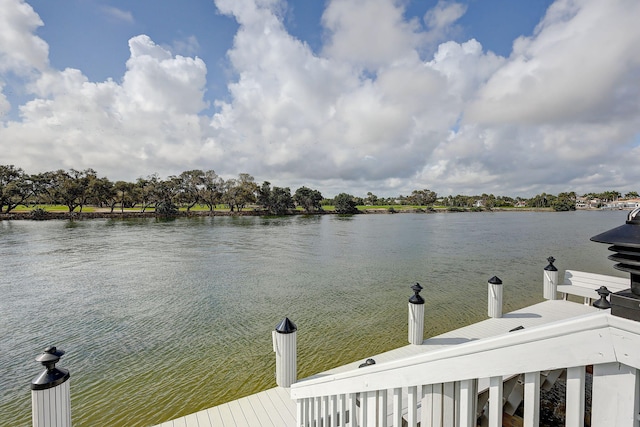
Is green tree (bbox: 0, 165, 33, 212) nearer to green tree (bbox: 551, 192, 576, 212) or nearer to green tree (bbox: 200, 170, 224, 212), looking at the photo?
green tree (bbox: 200, 170, 224, 212)

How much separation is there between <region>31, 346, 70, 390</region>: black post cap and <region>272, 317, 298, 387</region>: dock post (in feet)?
7.66

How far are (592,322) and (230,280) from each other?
41.2 feet

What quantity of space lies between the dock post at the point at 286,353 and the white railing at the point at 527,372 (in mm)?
2668

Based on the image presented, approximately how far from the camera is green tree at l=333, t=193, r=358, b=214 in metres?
83.1

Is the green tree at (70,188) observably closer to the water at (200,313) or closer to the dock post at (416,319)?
the water at (200,313)

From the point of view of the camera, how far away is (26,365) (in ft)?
19.4

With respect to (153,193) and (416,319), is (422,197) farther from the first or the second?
(416,319)

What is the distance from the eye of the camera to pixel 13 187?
52438mm

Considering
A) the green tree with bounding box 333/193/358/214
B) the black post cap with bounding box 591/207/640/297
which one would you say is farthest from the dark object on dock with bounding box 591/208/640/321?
the green tree with bounding box 333/193/358/214

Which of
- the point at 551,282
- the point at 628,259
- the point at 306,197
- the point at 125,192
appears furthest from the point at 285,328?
the point at 306,197

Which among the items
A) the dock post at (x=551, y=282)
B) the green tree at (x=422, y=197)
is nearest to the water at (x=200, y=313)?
the dock post at (x=551, y=282)

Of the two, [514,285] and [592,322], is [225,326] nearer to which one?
[592,322]

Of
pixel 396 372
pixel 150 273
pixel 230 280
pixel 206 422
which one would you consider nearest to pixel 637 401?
pixel 396 372

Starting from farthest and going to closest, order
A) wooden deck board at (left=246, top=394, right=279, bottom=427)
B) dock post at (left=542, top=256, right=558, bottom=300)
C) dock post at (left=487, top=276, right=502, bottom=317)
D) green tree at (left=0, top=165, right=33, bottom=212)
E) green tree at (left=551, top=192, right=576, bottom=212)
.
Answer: green tree at (left=551, top=192, right=576, bottom=212) < green tree at (left=0, top=165, right=33, bottom=212) < dock post at (left=542, top=256, right=558, bottom=300) < dock post at (left=487, top=276, right=502, bottom=317) < wooden deck board at (left=246, top=394, right=279, bottom=427)
